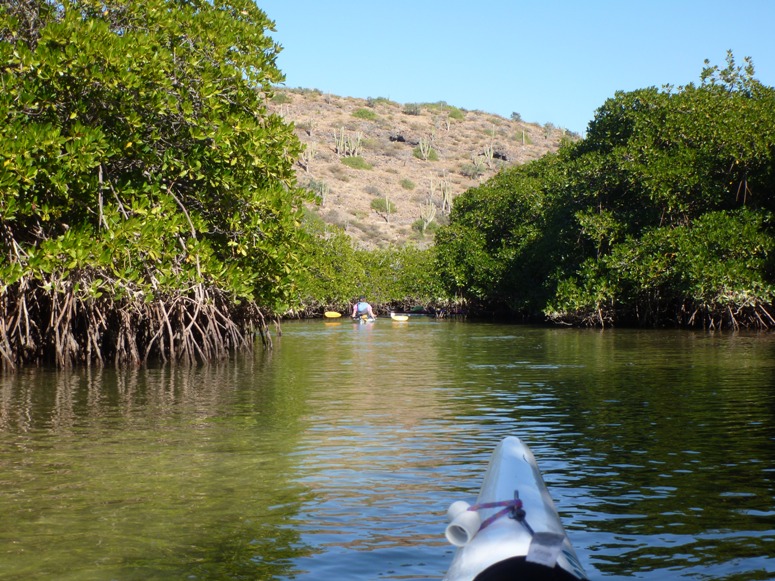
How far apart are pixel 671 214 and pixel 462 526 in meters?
34.1

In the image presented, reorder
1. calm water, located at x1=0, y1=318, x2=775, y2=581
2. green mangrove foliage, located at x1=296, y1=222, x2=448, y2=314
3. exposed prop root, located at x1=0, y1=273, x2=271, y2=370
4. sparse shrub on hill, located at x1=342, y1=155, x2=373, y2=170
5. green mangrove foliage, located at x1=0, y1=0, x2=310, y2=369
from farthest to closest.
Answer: sparse shrub on hill, located at x1=342, y1=155, x2=373, y2=170
green mangrove foliage, located at x1=296, y1=222, x2=448, y2=314
exposed prop root, located at x1=0, y1=273, x2=271, y2=370
green mangrove foliage, located at x1=0, y1=0, x2=310, y2=369
calm water, located at x1=0, y1=318, x2=775, y2=581

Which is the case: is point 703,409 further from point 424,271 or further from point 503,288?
point 424,271

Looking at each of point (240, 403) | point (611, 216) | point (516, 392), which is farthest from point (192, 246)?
point (611, 216)

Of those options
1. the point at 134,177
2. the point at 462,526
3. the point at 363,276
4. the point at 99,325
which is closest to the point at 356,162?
the point at 363,276

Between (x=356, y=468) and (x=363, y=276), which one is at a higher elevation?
(x=363, y=276)

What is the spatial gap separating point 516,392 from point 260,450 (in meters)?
6.62

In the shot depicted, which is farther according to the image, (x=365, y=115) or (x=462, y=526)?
(x=365, y=115)

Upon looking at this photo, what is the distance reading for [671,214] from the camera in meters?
37.3

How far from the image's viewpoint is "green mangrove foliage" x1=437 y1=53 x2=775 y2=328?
33.4m

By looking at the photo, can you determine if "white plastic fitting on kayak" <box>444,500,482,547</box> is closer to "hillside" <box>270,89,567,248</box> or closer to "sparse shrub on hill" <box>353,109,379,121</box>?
"hillside" <box>270,89,567,248</box>

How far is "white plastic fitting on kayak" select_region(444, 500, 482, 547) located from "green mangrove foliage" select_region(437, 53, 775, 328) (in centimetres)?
2887

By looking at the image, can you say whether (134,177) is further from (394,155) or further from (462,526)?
(394,155)

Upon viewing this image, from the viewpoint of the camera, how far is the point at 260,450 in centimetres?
1084

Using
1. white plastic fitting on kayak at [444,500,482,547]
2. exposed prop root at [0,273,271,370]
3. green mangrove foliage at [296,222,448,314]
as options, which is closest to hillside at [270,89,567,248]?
green mangrove foliage at [296,222,448,314]
